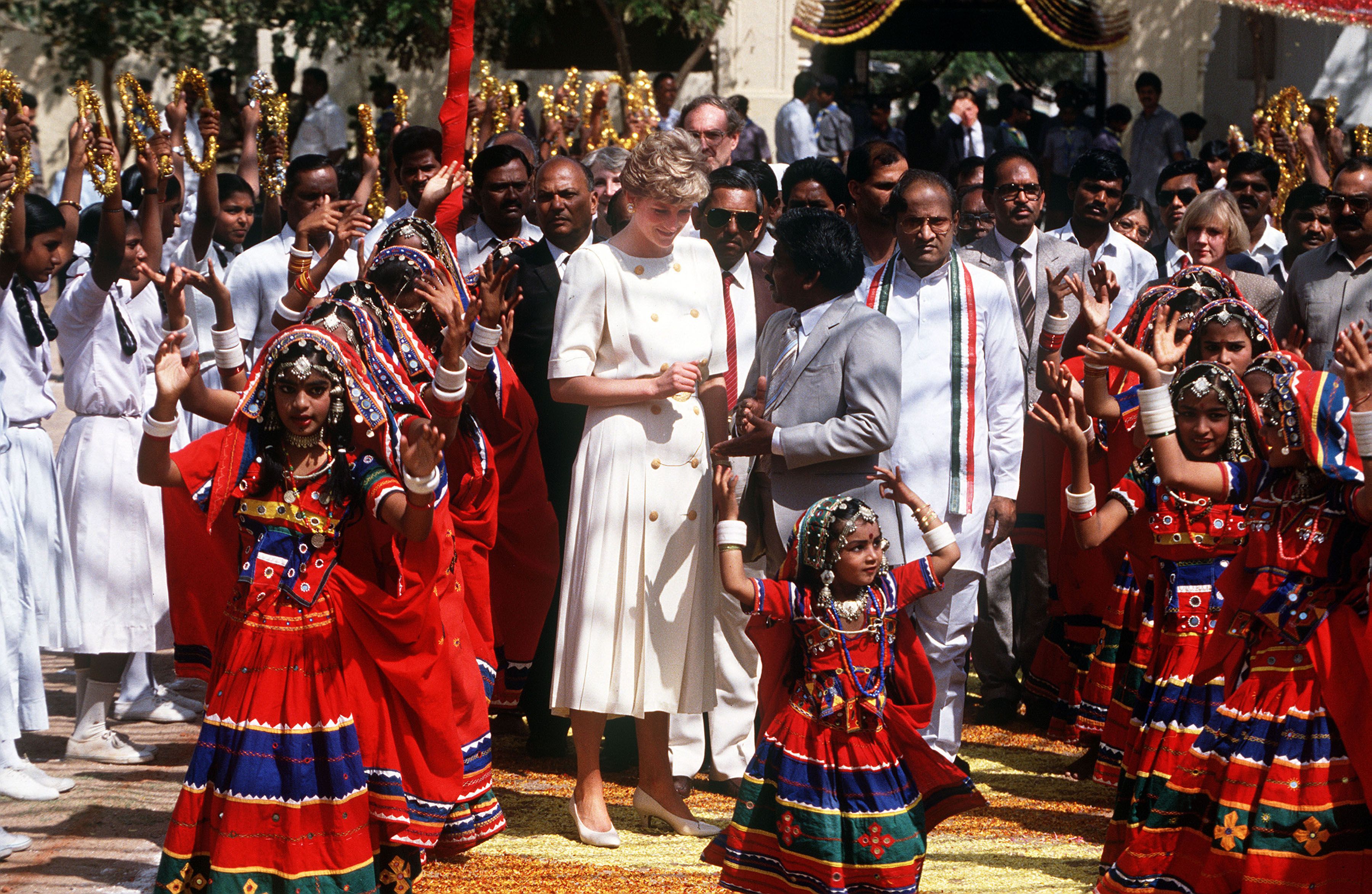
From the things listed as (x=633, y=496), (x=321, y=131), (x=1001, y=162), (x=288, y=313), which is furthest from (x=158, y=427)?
(x=321, y=131)

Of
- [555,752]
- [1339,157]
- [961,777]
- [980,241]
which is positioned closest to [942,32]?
[1339,157]

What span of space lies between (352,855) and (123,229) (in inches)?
114

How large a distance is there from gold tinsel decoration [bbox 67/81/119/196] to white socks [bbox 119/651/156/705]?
2132 mm

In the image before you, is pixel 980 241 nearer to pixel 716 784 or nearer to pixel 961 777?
pixel 716 784

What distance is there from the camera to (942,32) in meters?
23.1

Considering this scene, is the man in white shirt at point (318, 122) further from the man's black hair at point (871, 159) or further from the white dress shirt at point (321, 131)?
the man's black hair at point (871, 159)

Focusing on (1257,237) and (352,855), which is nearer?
(352,855)

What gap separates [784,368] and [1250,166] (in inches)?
207

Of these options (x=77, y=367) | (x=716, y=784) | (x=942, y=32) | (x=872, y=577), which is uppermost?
(x=942, y=32)

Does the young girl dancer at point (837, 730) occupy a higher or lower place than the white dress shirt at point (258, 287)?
lower

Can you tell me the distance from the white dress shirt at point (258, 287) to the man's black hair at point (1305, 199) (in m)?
5.09

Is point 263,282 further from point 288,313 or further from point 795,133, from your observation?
point 795,133

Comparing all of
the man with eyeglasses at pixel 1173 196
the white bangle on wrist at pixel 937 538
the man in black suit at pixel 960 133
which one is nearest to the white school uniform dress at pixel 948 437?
the white bangle on wrist at pixel 937 538

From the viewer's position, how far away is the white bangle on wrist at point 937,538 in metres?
5.12
